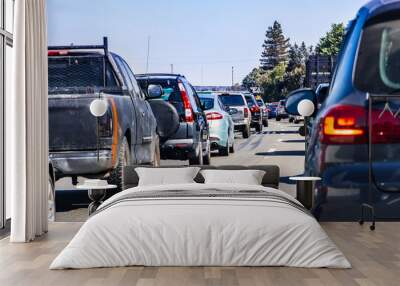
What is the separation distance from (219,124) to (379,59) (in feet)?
6.20

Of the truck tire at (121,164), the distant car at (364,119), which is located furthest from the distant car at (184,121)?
the distant car at (364,119)

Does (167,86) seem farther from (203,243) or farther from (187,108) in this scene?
(203,243)

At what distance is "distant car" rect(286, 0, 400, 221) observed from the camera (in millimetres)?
5359

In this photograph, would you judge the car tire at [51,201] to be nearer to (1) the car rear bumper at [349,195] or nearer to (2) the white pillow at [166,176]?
(2) the white pillow at [166,176]

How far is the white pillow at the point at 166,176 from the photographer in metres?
5.91

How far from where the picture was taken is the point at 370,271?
4102mm

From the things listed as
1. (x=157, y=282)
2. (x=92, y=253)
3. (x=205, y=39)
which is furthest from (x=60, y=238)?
(x=205, y=39)

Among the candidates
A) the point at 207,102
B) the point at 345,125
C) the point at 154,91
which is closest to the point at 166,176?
Result: the point at 154,91

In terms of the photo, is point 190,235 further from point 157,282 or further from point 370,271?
point 370,271

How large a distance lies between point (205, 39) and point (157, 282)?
354cm

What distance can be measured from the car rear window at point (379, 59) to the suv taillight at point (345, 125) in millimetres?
198

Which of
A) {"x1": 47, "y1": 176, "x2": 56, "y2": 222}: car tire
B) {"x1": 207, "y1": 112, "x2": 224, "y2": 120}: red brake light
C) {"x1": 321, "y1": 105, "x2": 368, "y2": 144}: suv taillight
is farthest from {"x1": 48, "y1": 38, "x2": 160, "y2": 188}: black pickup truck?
{"x1": 321, "y1": 105, "x2": 368, "y2": 144}: suv taillight

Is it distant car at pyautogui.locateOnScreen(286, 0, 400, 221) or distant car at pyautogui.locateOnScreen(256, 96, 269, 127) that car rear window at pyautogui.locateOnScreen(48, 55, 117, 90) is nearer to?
distant car at pyautogui.locateOnScreen(256, 96, 269, 127)

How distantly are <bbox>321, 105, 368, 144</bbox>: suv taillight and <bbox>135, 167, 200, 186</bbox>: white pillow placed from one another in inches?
48.5
